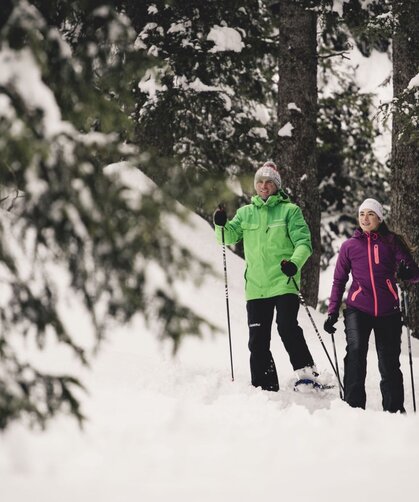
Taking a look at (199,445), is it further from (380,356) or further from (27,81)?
(27,81)

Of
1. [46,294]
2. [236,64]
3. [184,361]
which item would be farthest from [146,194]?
[236,64]

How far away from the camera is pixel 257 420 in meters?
5.73

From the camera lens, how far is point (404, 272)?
683 cm

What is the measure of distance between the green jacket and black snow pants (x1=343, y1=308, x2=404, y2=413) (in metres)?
0.79

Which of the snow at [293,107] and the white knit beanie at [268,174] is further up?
the snow at [293,107]

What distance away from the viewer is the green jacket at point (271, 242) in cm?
701

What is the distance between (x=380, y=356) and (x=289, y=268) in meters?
1.18

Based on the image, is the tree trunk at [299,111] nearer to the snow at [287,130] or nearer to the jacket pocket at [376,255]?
the snow at [287,130]

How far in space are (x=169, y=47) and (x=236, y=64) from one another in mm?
1146

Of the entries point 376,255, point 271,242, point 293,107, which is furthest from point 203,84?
point 376,255

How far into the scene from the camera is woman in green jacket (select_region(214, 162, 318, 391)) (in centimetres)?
702

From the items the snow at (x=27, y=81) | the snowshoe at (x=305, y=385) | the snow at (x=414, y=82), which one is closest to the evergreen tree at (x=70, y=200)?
the snow at (x=27, y=81)

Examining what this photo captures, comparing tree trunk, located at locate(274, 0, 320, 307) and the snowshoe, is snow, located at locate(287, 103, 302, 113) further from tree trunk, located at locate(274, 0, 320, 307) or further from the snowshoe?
the snowshoe

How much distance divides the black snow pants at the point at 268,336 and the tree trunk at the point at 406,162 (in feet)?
12.6
